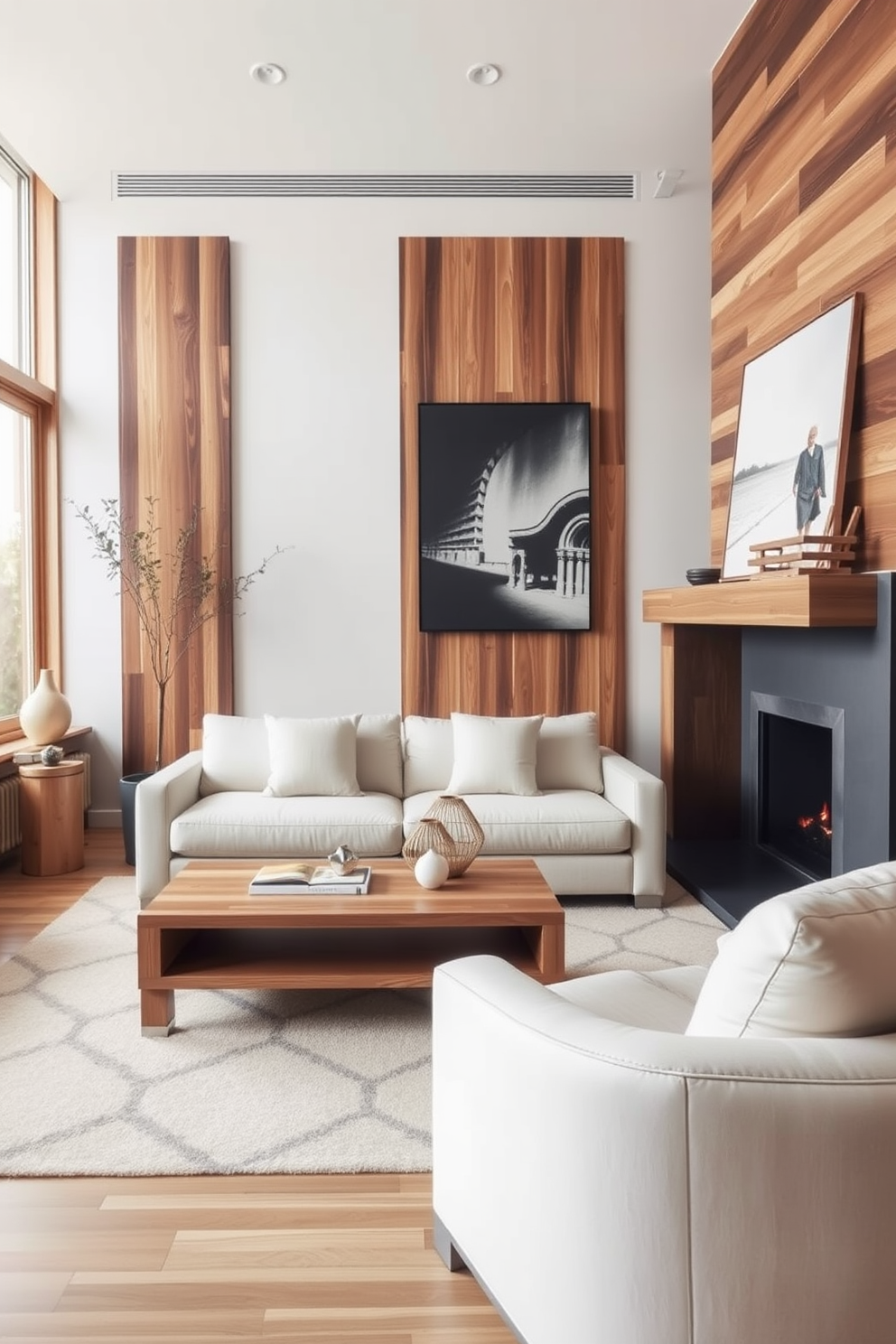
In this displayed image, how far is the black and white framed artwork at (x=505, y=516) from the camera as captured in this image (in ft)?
16.3

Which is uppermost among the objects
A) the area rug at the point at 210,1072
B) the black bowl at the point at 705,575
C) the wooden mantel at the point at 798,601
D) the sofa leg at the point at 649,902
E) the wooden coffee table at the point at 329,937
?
the black bowl at the point at 705,575

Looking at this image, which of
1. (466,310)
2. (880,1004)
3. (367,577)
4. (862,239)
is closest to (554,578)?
(367,577)

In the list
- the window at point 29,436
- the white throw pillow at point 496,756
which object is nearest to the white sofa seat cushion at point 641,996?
the white throw pillow at point 496,756

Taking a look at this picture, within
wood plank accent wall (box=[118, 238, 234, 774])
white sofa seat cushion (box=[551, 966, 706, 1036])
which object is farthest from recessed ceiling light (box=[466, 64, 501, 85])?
white sofa seat cushion (box=[551, 966, 706, 1036])

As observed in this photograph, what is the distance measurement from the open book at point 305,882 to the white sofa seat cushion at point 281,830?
852mm

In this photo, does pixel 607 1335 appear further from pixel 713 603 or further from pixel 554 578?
pixel 554 578

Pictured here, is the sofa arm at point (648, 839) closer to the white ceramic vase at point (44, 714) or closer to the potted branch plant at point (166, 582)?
the potted branch plant at point (166, 582)

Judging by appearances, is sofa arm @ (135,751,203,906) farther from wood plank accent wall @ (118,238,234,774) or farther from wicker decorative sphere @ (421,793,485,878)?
wood plank accent wall @ (118,238,234,774)

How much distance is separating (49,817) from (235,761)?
0.91m

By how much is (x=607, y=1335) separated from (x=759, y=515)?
2955 millimetres

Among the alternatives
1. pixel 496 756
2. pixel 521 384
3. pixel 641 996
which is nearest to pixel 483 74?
pixel 521 384

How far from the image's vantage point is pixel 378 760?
434 cm

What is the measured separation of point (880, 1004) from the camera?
123 centimetres

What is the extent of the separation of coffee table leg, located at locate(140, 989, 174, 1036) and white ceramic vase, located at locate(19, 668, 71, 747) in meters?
2.25
